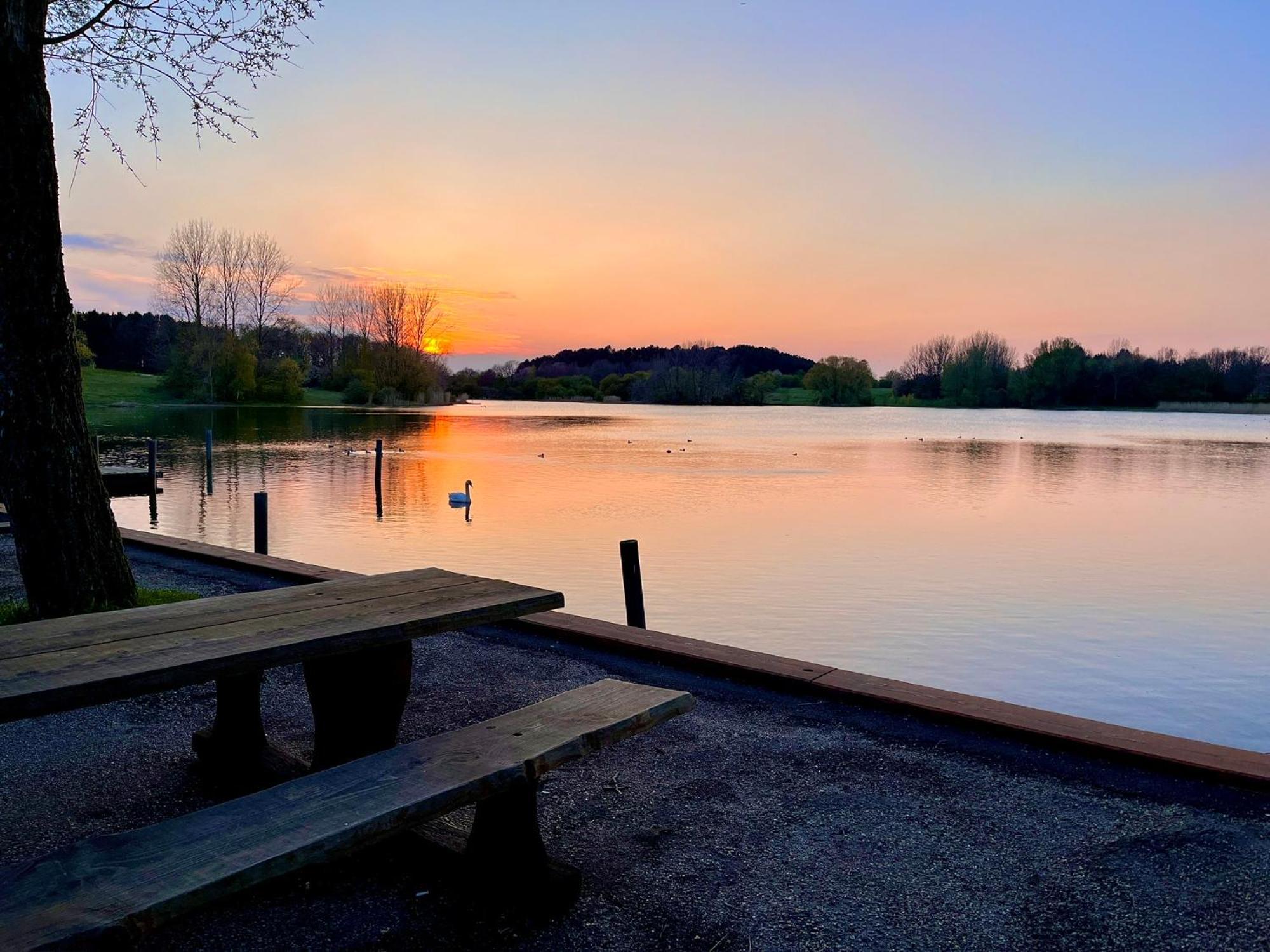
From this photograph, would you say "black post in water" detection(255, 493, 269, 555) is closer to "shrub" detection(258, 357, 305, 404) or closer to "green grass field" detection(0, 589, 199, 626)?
"green grass field" detection(0, 589, 199, 626)

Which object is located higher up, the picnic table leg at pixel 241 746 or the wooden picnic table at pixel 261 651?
the wooden picnic table at pixel 261 651

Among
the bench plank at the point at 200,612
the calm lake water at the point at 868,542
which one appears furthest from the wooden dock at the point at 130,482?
the bench plank at the point at 200,612

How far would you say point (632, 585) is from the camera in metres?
7.76

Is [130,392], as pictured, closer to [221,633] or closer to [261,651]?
[221,633]

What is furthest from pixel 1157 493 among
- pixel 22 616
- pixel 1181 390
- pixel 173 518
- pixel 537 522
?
pixel 1181 390

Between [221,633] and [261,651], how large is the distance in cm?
29

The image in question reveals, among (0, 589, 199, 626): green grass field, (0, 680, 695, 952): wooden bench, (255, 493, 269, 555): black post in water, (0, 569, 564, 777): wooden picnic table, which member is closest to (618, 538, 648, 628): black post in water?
(0, 589, 199, 626): green grass field

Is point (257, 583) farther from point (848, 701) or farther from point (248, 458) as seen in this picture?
point (248, 458)

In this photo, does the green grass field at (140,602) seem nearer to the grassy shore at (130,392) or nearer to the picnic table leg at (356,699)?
the picnic table leg at (356,699)

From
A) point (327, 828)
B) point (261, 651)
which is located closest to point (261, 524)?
point (261, 651)

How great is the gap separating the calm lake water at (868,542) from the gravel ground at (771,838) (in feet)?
14.5

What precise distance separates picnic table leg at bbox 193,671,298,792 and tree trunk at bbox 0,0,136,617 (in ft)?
8.68

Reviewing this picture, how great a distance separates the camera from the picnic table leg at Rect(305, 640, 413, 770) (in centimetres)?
320

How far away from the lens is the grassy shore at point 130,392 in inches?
2732
